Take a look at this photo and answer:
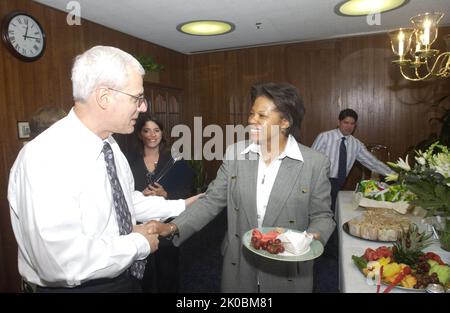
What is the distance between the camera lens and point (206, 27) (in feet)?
14.4

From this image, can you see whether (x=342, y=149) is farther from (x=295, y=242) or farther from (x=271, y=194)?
(x=295, y=242)

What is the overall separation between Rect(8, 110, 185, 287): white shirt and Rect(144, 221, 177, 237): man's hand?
6.6 inches

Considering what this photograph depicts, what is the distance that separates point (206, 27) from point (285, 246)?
3.69 m

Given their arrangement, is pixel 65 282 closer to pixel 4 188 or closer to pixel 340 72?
pixel 4 188

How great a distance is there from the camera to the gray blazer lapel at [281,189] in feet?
5.59

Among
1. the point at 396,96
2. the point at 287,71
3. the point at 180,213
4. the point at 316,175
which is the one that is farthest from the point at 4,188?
the point at 396,96

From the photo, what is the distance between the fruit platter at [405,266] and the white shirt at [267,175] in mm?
506

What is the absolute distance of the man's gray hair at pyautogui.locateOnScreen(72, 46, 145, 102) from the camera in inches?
48.9

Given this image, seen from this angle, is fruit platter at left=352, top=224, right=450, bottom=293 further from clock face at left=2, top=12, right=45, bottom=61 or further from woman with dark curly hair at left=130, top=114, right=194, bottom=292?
clock face at left=2, top=12, right=45, bottom=61

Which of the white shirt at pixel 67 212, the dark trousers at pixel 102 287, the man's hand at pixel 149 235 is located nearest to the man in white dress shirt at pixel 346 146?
the man's hand at pixel 149 235

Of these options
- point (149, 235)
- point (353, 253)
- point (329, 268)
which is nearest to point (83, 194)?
point (149, 235)

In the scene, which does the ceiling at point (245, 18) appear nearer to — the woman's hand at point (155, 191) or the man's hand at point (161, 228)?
the woman's hand at point (155, 191)
